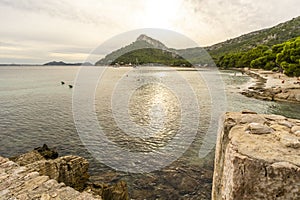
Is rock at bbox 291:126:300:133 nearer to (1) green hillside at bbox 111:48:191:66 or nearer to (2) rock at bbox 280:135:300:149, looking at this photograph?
(2) rock at bbox 280:135:300:149

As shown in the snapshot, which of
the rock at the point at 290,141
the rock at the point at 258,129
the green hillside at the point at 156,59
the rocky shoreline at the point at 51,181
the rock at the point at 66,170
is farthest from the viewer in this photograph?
the green hillside at the point at 156,59

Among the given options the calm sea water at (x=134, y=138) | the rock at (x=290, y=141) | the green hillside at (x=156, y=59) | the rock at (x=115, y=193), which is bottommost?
the calm sea water at (x=134, y=138)

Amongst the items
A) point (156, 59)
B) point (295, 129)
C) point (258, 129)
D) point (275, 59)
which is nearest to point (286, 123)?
point (295, 129)

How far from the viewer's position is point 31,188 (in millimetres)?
6297

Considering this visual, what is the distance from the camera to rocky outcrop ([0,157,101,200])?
5.98 metres

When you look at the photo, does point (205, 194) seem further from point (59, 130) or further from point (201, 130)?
point (59, 130)

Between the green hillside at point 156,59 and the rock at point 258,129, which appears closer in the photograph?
the rock at point 258,129

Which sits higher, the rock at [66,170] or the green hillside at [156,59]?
the green hillside at [156,59]

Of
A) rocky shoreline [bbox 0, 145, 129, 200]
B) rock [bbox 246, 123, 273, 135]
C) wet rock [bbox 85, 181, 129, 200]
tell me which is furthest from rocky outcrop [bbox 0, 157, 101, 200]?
rock [bbox 246, 123, 273, 135]

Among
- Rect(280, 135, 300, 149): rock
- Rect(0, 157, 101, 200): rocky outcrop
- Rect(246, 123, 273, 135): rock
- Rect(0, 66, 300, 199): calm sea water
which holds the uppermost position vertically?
Rect(246, 123, 273, 135): rock

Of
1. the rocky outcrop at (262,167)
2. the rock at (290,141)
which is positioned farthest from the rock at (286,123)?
the rock at (290,141)

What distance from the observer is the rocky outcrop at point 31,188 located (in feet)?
19.6

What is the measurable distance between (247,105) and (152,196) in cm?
2304

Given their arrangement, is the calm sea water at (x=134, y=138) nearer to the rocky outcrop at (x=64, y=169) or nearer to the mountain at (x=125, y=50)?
the rocky outcrop at (x=64, y=169)
